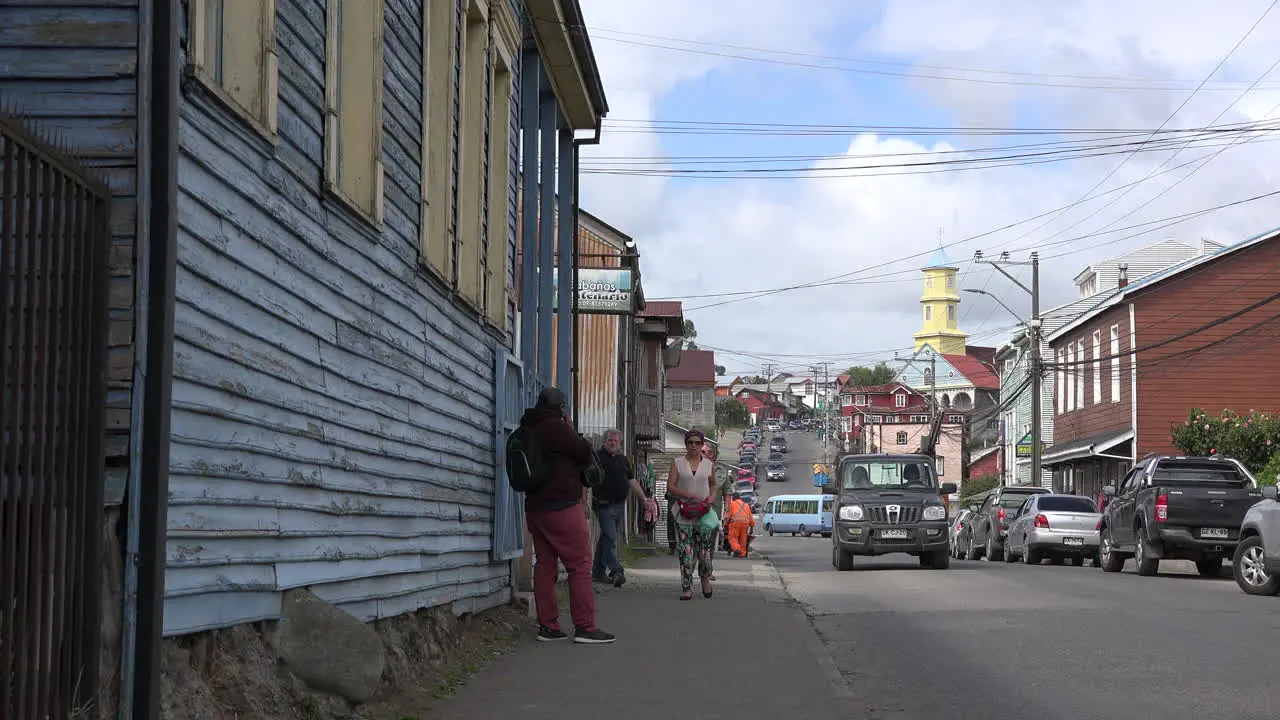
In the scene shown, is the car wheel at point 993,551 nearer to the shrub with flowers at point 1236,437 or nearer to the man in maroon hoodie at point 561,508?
the shrub with flowers at point 1236,437

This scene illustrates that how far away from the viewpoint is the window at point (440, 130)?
9891 mm

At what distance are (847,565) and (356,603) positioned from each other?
18.1m

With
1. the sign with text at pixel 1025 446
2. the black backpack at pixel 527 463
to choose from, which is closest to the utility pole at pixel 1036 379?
the sign with text at pixel 1025 446

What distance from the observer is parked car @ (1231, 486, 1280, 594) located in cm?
1712

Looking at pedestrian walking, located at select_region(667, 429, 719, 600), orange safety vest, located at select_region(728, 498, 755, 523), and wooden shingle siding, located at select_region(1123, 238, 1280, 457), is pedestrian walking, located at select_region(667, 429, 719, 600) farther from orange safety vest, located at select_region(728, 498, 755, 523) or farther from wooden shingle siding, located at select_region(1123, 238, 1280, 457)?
wooden shingle siding, located at select_region(1123, 238, 1280, 457)

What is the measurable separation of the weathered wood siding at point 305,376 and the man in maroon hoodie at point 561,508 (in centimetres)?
57

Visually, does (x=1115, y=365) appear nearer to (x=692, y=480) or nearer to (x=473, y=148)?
(x=692, y=480)

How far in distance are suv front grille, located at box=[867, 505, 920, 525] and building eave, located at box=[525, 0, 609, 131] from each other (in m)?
8.63

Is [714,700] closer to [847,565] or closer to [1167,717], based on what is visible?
[1167,717]

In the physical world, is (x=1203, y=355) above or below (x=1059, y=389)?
above

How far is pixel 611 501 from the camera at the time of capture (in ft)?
57.5

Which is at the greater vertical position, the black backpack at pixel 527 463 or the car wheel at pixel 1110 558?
the black backpack at pixel 527 463

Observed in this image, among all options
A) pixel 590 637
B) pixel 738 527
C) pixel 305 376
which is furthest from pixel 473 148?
pixel 738 527

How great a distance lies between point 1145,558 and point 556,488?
15144 millimetres
